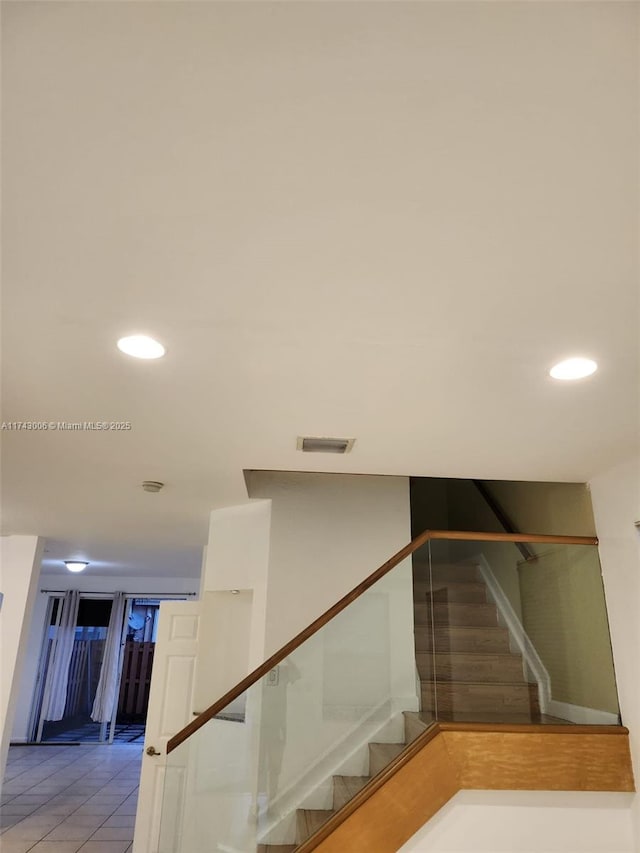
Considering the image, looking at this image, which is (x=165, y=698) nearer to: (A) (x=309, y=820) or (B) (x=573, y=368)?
(A) (x=309, y=820)

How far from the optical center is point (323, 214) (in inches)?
57.5

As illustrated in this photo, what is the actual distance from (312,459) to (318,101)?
2.40m

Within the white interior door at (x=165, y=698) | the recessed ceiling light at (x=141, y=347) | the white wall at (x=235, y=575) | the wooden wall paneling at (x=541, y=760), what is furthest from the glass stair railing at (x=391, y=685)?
the recessed ceiling light at (x=141, y=347)

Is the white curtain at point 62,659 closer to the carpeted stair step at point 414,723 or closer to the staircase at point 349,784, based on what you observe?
the staircase at point 349,784

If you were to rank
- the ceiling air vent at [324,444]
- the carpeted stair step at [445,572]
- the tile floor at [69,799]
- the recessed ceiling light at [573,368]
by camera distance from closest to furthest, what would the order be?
the recessed ceiling light at [573,368] → the ceiling air vent at [324,444] → the carpeted stair step at [445,572] → the tile floor at [69,799]

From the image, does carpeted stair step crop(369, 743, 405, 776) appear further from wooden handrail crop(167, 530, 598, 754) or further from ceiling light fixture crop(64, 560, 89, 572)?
ceiling light fixture crop(64, 560, 89, 572)

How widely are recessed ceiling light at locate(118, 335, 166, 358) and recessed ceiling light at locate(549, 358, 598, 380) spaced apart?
60.0 inches

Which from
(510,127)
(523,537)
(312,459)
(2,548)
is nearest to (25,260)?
(510,127)

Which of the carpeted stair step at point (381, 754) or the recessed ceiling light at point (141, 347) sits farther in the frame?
the carpeted stair step at point (381, 754)

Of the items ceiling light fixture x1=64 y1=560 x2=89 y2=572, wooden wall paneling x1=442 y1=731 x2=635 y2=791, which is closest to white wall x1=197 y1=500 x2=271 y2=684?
wooden wall paneling x1=442 y1=731 x2=635 y2=791

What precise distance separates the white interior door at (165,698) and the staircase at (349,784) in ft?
5.43

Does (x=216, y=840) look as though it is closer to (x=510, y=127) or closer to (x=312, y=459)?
(x=312, y=459)

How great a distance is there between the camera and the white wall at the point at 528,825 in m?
3.13

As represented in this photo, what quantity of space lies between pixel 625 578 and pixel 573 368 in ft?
5.85
